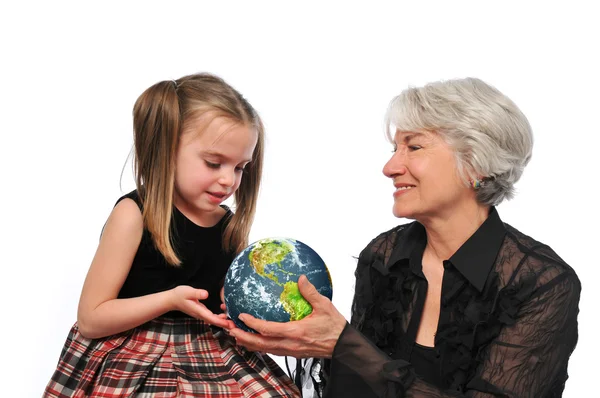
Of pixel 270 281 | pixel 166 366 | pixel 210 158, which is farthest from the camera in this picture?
pixel 210 158

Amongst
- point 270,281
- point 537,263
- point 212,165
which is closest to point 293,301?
point 270,281

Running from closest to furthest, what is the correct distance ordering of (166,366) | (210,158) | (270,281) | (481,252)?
1. (270,281)
2. (166,366)
3. (210,158)
4. (481,252)

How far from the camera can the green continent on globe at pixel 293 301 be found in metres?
2.83

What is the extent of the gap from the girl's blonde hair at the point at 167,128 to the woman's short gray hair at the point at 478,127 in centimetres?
77

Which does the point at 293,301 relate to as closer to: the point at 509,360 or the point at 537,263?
the point at 509,360

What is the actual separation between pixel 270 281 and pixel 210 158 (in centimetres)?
63

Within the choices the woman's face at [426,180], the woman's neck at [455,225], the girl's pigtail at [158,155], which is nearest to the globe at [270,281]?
the girl's pigtail at [158,155]

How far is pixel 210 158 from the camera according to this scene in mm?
3125

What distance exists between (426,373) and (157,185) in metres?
1.46

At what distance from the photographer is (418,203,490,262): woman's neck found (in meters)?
3.29

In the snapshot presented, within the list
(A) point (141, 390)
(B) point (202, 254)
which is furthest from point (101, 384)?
(B) point (202, 254)

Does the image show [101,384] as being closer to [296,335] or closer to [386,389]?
[296,335]

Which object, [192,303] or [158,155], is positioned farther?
[158,155]

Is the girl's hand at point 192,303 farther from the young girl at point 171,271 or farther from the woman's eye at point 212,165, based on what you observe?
the woman's eye at point 212,165
